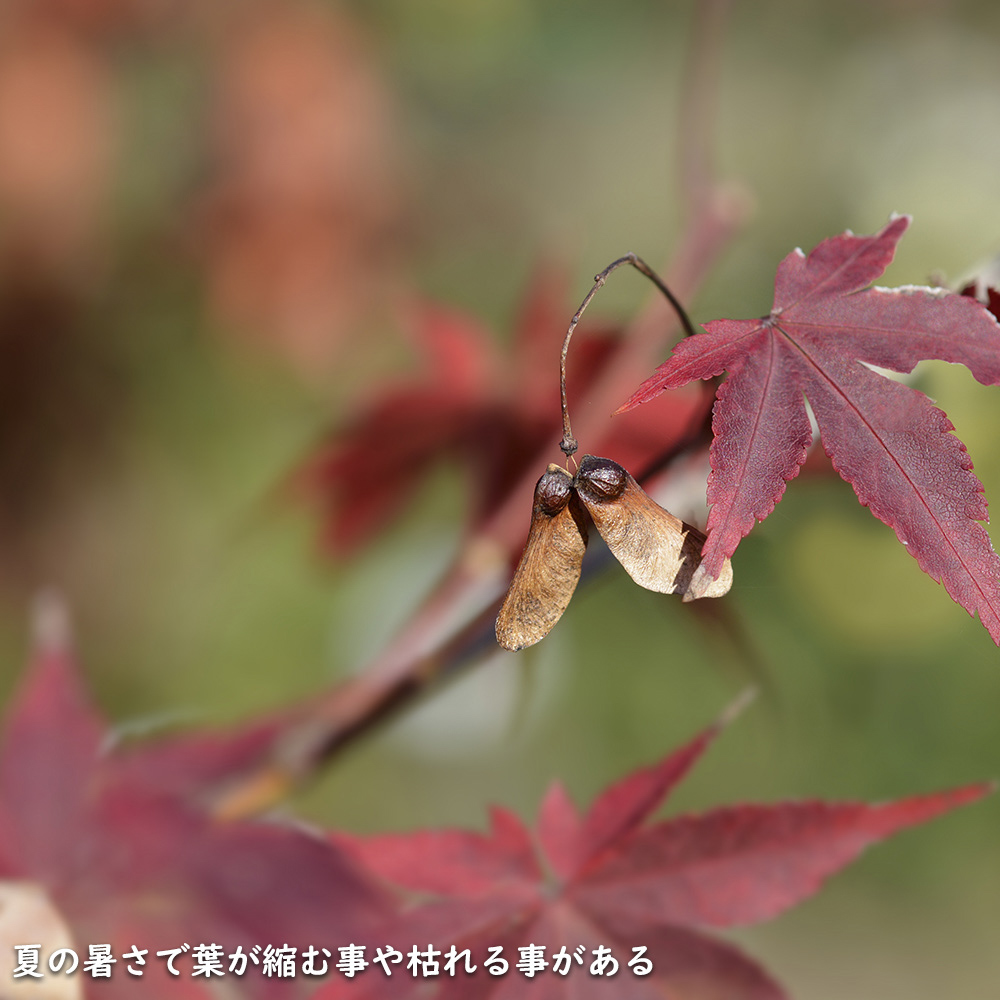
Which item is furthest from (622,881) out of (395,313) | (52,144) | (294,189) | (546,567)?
(52,144)

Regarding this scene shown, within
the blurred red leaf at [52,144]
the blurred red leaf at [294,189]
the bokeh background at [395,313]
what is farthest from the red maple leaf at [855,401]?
the blurred red leaf at [52,144]

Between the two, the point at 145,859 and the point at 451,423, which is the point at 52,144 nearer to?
the point at 451,423

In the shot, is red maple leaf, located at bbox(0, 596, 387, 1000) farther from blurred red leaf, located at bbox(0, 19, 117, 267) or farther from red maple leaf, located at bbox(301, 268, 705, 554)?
blurred red leaf, located at bbox(0, 19, 117, 267)

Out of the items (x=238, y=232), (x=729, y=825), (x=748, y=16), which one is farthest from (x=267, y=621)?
(x=748, y=16)

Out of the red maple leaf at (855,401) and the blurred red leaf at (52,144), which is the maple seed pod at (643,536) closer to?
the red maple leaf at (855,401)

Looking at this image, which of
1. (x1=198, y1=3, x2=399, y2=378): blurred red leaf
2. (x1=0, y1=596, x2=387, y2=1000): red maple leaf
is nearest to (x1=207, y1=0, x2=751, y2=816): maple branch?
(x1=0, y1=596, x2=387, y2=1000): red maple leaf
